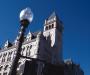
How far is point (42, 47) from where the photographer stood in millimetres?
61062

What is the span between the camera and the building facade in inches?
2368

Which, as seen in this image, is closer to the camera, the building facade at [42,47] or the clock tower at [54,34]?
the building facade at [42,47]

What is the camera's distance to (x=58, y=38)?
71.1 metres

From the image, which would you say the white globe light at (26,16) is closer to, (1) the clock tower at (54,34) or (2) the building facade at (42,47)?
(2) the building facade at (42,47)

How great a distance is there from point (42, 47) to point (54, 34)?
985 cm

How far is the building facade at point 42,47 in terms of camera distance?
197 feet

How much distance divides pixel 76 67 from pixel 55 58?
1652 cm

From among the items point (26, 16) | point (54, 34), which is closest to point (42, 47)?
point (54, 34)

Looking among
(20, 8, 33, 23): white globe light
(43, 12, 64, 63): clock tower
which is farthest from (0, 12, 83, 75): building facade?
(20, 8, 33, 23): white globe light

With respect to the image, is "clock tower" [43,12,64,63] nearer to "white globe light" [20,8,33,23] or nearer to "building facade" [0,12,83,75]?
"building facade" [0,12,83,75]

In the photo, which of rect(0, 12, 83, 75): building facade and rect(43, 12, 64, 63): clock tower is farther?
rect(43, 12, 64, 63): clock tower

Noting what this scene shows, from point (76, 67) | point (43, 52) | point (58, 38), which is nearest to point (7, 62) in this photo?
point (43, 52)

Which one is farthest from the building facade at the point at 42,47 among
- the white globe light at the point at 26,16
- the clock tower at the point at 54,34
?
the white globe light at the point at 26,16

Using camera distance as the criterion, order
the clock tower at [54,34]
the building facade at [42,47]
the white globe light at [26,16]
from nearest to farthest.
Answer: the white globe light at [26,16] < the building facade at [42,47] < the clock tower at [54,34]
